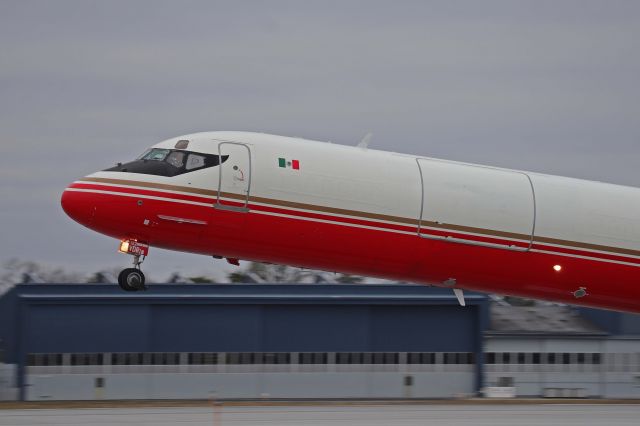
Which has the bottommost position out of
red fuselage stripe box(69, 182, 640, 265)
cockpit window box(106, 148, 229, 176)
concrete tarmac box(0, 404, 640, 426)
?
concrete tarmac box(0, 404, 640, 426)

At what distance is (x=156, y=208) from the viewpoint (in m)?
26.3

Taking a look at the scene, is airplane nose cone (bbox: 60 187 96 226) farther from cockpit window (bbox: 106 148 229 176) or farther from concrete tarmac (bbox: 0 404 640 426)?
concrete tarmac (bbox: 0 404 640 426)

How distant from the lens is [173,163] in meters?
26.7

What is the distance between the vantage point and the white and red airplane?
26.5 meters

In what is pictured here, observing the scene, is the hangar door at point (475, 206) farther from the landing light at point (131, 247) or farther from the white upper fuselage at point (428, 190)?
the landing light at point (131, 247)

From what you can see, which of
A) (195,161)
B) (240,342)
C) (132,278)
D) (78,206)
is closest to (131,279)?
(132,278)

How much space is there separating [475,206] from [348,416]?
10887mm

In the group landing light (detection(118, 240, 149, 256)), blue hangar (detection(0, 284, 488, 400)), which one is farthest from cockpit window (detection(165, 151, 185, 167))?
blue hangar (detection(0, 284, 488, 400))

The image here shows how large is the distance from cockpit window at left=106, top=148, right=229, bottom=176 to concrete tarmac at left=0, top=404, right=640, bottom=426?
28.8ft

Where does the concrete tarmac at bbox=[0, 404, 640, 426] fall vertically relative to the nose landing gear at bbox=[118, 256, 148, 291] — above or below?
below

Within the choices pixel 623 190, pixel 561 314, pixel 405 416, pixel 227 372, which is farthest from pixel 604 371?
pixel 623 190

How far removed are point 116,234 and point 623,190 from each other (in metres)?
13.7

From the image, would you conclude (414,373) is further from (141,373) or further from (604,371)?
(141,373)

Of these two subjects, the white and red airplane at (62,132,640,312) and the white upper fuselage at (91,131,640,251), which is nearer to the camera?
the white and red airplane at (62,132,640,312)
